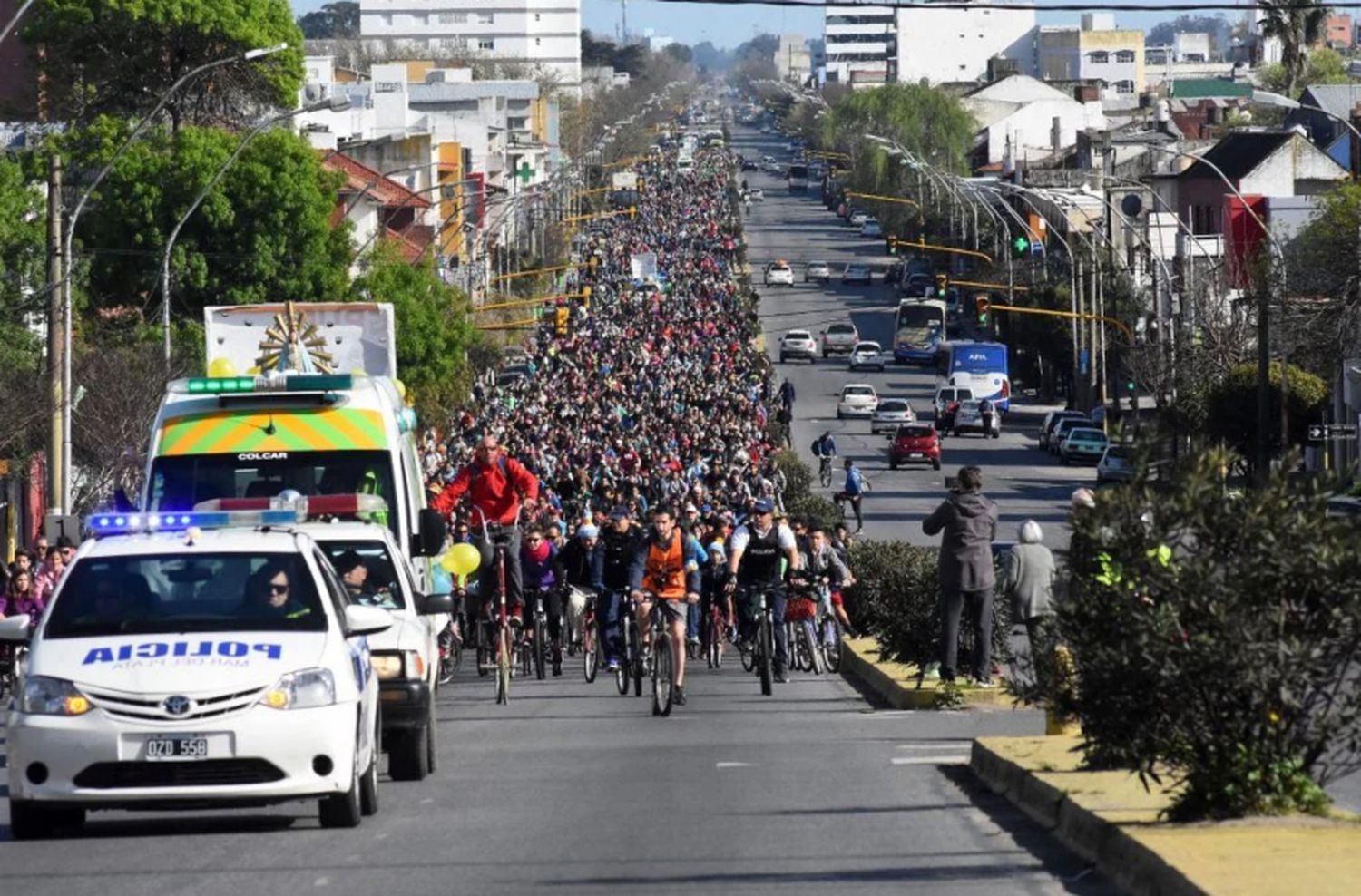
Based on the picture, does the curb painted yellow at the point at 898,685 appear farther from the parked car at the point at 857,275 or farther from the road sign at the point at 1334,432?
the parked car at the point at 857,275

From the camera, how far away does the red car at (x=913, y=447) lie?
242 ft

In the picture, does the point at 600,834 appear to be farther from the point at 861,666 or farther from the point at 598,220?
the point at 598,220

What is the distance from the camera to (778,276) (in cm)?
13988

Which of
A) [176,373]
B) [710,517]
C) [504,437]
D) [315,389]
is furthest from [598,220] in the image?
[315,389]

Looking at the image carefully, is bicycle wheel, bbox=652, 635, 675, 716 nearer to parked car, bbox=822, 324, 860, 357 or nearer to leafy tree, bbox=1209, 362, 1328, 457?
leafy tree, bbox=1209, 362, 1328, 457

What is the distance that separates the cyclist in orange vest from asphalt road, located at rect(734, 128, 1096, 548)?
10.9m

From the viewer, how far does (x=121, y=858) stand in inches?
498

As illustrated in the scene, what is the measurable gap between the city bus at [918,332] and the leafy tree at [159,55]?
48.7m

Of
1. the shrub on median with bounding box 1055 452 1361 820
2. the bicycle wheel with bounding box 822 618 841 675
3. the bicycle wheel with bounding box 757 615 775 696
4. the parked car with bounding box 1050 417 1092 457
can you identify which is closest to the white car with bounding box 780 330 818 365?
the parked car with bounding box 1050 417 1092 457

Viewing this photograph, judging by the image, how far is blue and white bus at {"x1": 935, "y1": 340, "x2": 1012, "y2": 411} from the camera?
3492 inches

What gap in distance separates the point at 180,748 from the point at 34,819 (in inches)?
39.2

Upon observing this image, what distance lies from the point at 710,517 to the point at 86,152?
3166cm

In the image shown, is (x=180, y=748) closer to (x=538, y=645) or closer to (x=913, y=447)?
(x=538, y=645)

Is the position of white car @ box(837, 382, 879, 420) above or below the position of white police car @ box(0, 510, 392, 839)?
below
